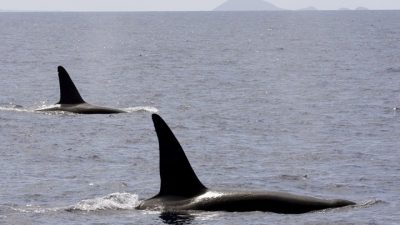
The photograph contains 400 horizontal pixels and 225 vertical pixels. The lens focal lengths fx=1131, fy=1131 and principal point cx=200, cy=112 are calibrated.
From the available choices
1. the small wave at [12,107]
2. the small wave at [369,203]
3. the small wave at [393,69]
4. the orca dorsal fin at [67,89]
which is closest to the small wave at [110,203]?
the small wave at [369,203]

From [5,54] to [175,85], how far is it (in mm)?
50906

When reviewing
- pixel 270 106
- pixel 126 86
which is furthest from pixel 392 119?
pixel 126 86

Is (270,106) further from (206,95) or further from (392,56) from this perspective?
(392,56)

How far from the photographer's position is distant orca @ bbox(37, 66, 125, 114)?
43062mm

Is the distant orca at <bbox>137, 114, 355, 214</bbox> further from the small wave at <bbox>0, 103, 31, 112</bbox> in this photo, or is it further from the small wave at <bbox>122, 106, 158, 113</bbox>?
the small wave at <bbox>0, 103, 31, 112</bbox>

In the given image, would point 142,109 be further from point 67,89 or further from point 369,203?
point 369,203

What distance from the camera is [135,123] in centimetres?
4094

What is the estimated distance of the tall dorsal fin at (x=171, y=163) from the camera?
2116 cm

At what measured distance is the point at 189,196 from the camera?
70.8ft

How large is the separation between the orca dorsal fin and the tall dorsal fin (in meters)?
22.0

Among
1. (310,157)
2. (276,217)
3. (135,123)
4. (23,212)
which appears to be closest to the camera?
(276,217)

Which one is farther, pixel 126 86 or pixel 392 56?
pixel 392 56

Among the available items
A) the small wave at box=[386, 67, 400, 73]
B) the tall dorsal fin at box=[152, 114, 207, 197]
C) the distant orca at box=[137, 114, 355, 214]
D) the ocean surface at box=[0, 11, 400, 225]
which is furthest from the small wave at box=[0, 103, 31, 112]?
the small wave at box=[386, 67, 400, 73]

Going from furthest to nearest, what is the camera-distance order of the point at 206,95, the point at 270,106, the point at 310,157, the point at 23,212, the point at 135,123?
the point at 206,95 → the point at 270,106 → the point at 135,123 → the point at 310,157 → the point at 23,212
